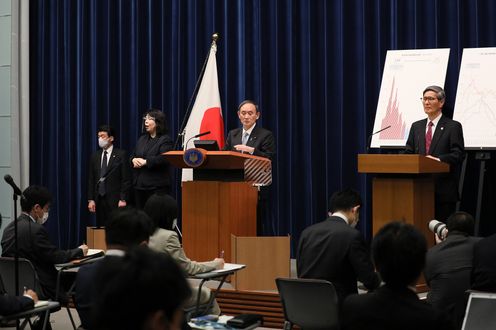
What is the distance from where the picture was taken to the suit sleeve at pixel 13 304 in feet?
12.1

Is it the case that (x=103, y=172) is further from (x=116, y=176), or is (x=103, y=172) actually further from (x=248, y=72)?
(x=248, y=72)

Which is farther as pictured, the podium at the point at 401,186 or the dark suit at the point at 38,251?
the podium at the point at 401,186

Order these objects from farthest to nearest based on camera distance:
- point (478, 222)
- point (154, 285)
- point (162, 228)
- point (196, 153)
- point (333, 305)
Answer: point (478, 222) < point (196, 153) < point (162, 228) < point (333, 305) < point (154, 285)

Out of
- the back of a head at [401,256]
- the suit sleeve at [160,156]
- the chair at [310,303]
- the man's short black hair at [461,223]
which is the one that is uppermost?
the suit sleeve at [160,156]

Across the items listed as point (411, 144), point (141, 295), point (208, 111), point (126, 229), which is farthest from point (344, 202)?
point (208, 111)

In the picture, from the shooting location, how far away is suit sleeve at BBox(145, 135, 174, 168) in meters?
7.37

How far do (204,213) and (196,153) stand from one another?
494 millimetres

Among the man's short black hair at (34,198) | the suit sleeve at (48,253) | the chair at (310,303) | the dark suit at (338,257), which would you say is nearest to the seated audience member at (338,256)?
the dark suit at (338,257)

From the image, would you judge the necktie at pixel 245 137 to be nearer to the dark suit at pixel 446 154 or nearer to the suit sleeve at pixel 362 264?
the dark suit at pixel 446 154

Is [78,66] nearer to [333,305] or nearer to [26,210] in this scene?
[26,210]

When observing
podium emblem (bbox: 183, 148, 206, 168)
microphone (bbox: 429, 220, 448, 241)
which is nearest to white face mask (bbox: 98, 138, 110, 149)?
podium emblem (bbox: 183, 148, 206, 168)

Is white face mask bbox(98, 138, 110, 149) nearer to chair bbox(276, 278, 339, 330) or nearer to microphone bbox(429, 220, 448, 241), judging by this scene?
microphone bbox(429, 220, 448, 241)

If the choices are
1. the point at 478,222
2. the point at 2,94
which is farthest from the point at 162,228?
the point at 2,94

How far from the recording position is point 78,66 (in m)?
9.49
